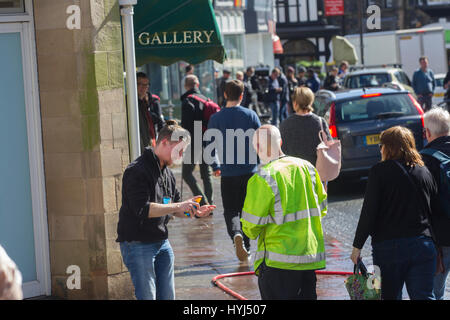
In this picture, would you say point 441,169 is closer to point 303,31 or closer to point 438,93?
point 438,93

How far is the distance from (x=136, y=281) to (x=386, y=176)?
177 cm

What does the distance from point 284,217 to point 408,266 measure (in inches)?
35.6

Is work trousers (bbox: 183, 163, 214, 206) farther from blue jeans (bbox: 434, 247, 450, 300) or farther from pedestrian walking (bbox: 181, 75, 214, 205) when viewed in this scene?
blue jeans (bbox: 434, 247, 450, 300)

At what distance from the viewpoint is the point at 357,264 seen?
5.64 meters

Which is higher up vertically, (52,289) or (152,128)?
(152,128)

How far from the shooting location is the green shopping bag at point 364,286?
5.54m

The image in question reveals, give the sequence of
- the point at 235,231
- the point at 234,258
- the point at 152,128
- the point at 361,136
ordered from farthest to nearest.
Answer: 1. the point at 361,136
2. the point at 152,128
3. the point at 234,258
4. the point at 235,231

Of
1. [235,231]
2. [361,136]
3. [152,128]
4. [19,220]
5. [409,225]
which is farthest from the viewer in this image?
[361,136]

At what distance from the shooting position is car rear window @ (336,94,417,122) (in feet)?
43.3

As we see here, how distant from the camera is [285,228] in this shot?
5379mm

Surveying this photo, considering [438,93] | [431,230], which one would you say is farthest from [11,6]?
[438,93]

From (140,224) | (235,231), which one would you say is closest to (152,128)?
(235,231)

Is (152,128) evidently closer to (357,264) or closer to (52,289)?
(52,289)

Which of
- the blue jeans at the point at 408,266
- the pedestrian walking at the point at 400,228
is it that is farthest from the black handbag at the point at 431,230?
the blue jeans at the point at 408,266
